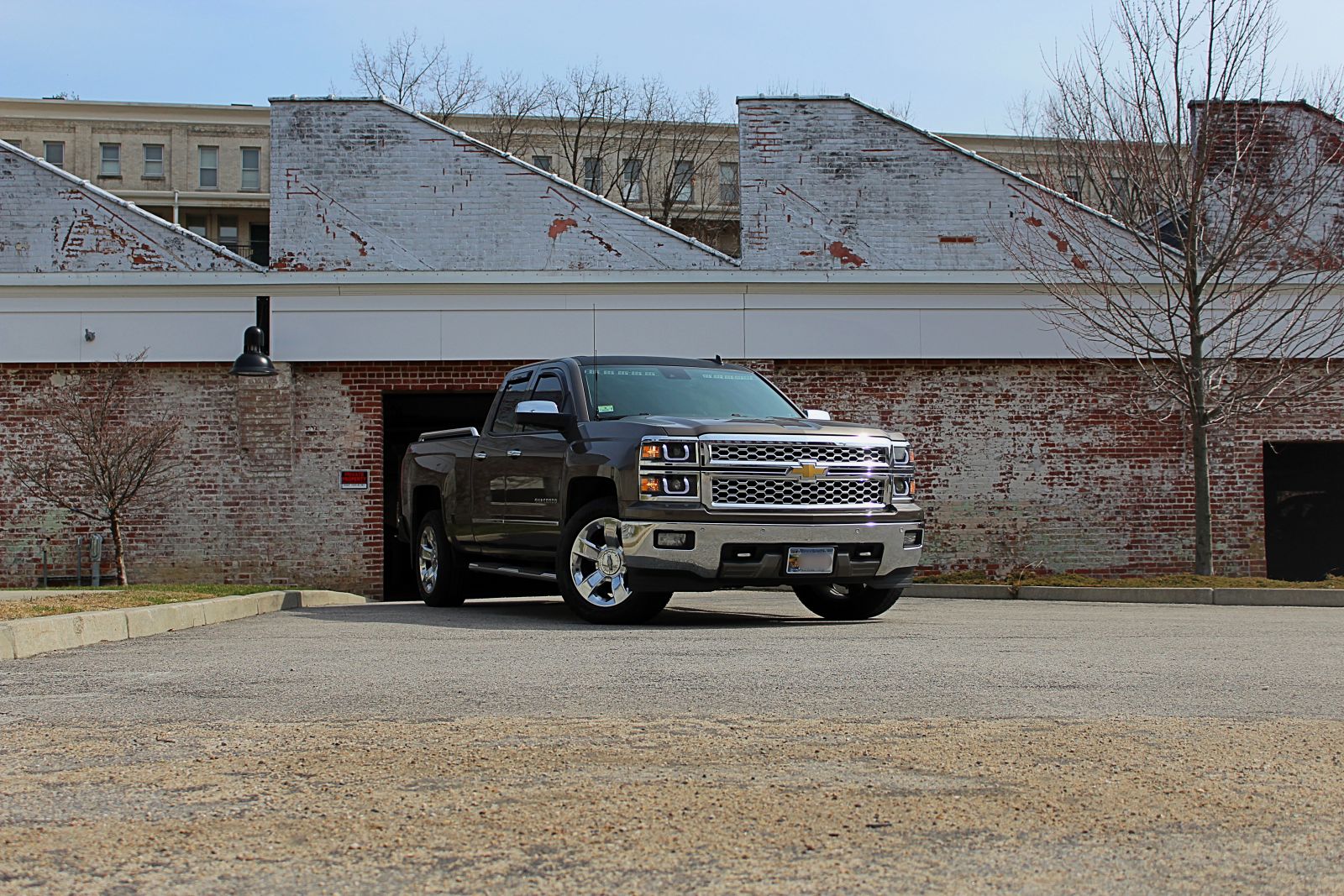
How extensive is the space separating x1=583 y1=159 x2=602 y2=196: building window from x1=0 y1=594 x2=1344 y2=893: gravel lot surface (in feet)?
132

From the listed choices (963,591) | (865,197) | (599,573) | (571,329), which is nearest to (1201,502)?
(963,591)

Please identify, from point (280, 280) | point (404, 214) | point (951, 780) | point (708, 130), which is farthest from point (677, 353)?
point (708, 130)

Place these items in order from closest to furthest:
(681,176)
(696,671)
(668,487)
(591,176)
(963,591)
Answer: (696,671), (668,487), (963,591), (591,176), (681,176)

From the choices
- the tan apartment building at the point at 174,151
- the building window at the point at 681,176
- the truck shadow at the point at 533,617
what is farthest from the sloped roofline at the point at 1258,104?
the tan apartment building at the point at 174,151

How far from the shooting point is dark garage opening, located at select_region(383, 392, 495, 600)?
20.8 metres

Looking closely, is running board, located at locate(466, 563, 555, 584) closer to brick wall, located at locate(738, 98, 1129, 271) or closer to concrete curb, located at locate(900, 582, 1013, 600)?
concrete curb, located at locate(900, 582, 1013, 600)

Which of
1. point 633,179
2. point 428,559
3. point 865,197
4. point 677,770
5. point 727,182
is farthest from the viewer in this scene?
point 727,182

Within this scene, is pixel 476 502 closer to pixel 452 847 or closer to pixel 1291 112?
pixel 452 847

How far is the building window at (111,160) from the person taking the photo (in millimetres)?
63469

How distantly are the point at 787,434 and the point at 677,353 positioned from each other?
9.08 m

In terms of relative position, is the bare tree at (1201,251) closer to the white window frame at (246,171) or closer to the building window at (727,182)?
the building window at (727,182)

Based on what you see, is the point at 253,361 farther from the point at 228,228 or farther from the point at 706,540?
the point at 228,228

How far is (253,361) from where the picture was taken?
17078mm

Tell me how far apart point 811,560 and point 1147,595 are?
651 centimetres
